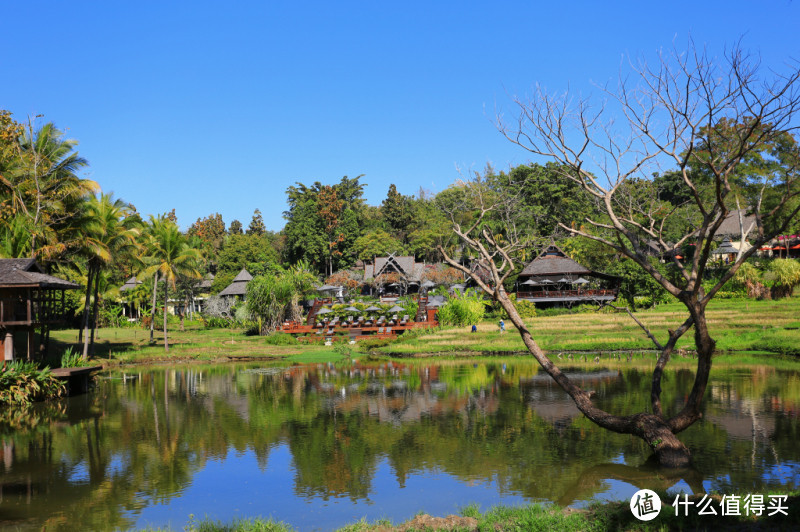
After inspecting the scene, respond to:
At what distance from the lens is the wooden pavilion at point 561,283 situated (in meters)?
59.4

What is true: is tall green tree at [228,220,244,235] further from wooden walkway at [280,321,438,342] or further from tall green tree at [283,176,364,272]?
wooden walkway at [280,321,438,342]

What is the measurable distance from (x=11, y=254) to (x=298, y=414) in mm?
21925

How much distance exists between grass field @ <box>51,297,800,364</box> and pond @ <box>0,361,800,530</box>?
7.88m

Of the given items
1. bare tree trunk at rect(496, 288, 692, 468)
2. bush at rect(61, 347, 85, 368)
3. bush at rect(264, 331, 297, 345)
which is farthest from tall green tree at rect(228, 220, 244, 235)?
bare tree trunk at rect(496, 288, 692, 468)

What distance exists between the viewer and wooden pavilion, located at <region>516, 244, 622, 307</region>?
59.4 metres

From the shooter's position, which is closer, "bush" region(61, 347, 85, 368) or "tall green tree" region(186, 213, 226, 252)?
"bush" region(61, 347, 85, 368)

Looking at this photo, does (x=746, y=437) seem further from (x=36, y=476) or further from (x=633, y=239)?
(x=36, y=476)

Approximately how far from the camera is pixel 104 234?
3853cm

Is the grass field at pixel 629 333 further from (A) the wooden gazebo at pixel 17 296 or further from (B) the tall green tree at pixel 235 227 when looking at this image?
(B) the tall green tree at pixel 235 227

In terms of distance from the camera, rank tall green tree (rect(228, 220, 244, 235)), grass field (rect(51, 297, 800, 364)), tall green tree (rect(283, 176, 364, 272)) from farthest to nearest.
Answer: tall green tree (rect(228, 220, 244, 235)) → tall green tree (rect(283, 176, 364, 272)) → grass field (rect(51, 297, 800, 364))

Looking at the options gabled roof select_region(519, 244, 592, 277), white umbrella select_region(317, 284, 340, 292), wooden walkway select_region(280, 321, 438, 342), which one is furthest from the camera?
white umbrella select_region(317, 284, 340, 292)

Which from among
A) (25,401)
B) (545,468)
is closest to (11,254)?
(25,401)

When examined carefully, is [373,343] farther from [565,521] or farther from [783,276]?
[565,521]

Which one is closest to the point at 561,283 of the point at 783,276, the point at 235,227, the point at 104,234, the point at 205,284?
the point at 783,276
